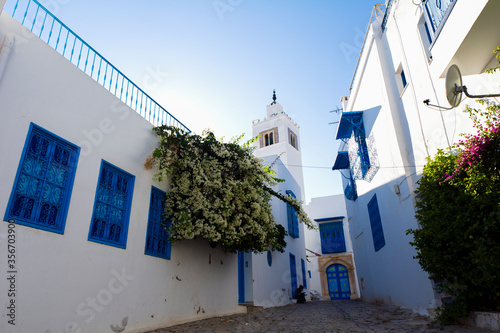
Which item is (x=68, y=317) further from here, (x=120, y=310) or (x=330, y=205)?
(x=330, y=205)

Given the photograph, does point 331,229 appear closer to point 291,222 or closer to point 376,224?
point 291,222

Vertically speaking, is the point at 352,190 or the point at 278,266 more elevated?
the point at 352,190

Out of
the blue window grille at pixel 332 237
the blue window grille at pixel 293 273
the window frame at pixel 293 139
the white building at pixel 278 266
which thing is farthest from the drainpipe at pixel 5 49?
the window frame at pixel 293 139

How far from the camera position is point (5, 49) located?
3834mm

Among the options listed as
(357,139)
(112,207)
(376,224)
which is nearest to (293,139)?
(357,139)

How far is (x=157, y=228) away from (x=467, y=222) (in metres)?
4.72

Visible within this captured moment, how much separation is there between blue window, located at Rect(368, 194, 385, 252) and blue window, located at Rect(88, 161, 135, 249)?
6.48 m

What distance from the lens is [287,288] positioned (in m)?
12.4

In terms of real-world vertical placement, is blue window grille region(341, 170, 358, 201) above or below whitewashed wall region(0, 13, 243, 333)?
above

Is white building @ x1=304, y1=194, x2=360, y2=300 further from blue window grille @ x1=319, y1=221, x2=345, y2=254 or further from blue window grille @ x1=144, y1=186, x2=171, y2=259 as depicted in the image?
blue window grille @ x1=144, y1=186, x2=171, y2=259

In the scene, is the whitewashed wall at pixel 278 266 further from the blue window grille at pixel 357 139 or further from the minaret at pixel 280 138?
the minaret at pixel 280 138

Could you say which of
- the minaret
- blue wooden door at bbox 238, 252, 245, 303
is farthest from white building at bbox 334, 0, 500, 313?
the minaret

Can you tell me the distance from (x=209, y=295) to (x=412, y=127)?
5511mm

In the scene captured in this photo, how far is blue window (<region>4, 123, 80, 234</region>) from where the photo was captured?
3.74 metres
